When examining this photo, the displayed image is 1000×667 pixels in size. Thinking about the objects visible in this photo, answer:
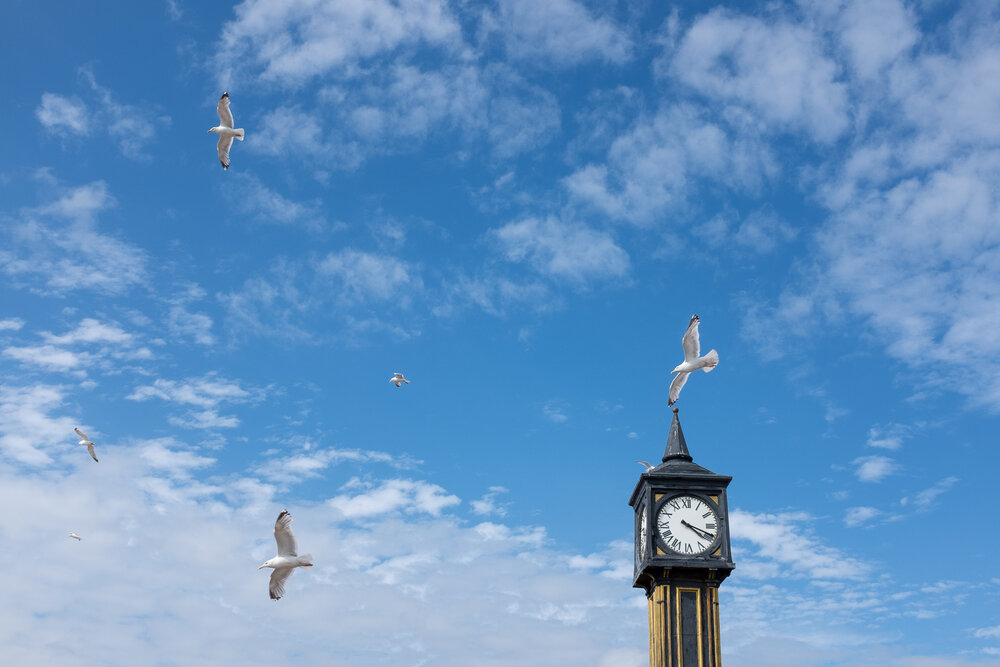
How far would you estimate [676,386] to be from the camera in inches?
1194

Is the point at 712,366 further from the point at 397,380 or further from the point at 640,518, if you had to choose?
the point at 397,380

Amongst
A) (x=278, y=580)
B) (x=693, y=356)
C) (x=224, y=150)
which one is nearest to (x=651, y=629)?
(x=693, y=356)

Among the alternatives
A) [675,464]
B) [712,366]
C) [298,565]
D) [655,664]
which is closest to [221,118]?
[298,565]

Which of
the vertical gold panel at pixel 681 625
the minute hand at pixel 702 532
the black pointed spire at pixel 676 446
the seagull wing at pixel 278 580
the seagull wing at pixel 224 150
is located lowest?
the seagull wing at pixel 278 580

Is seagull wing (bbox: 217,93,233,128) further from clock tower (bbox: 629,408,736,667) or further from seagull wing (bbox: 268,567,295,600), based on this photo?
clock tower (bbox: 629,408,736,667)

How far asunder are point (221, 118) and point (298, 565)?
11.6 meters

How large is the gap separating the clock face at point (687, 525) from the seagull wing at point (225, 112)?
16.3m

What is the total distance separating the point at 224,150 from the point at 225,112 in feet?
3.35

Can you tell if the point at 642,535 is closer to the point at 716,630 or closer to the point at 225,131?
the point at 716,630

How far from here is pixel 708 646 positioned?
96.6 ft

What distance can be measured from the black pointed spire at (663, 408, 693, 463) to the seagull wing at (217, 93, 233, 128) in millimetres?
16176

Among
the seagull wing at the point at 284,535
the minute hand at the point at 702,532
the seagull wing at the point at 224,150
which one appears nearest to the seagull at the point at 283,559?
the seagull wing at the point at 284,535

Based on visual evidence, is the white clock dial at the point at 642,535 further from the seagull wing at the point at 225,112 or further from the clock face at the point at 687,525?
the seagull wing at the point at 225,112

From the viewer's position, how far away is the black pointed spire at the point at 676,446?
32.2 metres
